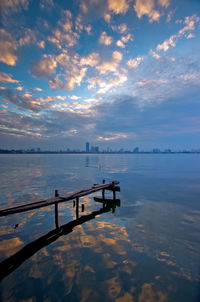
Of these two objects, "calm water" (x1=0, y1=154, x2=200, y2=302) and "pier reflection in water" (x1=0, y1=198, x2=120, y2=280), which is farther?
"pier reflection in water" (x1=0, y1=198, x2=120, y2=280)

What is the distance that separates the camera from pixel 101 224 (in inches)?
461

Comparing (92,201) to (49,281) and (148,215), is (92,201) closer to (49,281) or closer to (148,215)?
(148,215)

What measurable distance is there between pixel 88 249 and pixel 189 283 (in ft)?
16.1

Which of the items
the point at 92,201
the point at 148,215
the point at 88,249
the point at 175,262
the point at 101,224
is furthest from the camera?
the point at 92,201

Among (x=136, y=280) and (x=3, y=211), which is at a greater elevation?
(x=3, y=211)

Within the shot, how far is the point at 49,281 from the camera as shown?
20.2 ft

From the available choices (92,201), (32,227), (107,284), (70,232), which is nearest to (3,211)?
(32,227)

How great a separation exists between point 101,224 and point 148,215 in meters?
4.53

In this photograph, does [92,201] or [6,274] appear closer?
[6,274]

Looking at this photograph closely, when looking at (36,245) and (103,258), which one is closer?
(103,258)

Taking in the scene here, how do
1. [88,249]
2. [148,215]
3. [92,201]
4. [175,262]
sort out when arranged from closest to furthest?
[175,262]
[88,249]
[148,215]
[92,201]

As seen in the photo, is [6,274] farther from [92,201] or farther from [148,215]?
[92,201]

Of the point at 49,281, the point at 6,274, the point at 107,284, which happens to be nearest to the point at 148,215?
the point at 107,284

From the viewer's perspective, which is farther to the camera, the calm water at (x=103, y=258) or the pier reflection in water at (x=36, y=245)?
the pier reflection in water at (x=36, y=245)
